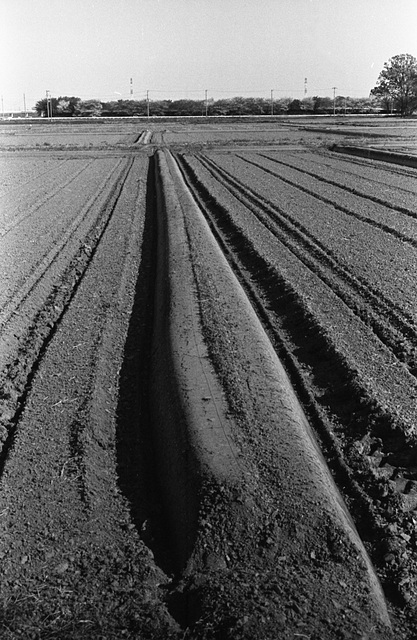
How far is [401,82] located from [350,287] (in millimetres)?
86917

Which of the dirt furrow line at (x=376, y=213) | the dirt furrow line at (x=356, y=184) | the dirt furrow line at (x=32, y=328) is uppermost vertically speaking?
the dirt furrow line at (x=356, y=184)

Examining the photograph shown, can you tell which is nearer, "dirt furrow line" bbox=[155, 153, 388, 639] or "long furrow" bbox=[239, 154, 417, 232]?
"dirt furrow line" bbox=[155, 153, 388, 639]

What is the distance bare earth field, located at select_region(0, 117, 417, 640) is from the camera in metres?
4.36

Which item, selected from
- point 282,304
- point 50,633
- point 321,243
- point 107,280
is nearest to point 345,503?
point 50,633

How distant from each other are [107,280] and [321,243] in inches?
167

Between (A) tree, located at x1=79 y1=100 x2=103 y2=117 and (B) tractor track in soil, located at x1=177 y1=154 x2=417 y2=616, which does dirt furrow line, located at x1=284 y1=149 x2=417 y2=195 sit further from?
(A) tree, located at x1=79 y1=100 x2=103 y2=117

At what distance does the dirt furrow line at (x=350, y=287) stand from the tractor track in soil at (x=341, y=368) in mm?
12

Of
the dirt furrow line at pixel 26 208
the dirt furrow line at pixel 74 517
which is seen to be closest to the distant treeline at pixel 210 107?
the dirt furrow line at pixel 26 208

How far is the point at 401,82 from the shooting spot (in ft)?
291

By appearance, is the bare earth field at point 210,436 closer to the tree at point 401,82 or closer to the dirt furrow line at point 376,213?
the dirt furrow line at point 376,213

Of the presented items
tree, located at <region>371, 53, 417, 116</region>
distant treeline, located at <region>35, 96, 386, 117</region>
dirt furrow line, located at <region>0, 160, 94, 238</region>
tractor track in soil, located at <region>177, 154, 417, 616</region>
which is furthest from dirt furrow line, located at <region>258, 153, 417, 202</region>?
distant treeline, located at <region>35, 96, 386, 117</region>

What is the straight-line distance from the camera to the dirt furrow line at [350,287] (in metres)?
8.24

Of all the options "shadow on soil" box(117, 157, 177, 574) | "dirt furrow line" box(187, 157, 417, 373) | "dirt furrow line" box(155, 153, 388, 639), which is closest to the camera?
"dirt furrow line" box(155, 153, 388, 639)

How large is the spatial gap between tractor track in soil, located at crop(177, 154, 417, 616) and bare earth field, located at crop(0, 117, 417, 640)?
24 mm
